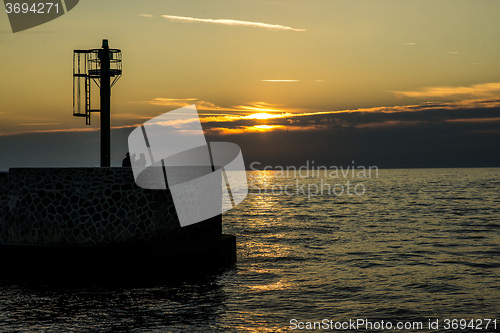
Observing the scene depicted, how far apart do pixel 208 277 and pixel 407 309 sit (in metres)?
5.70

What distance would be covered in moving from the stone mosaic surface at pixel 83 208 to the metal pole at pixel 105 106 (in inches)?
293

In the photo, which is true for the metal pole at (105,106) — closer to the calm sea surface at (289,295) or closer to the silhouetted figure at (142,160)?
the silhouetted figure at (142,160)

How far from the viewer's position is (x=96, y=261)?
1483cm

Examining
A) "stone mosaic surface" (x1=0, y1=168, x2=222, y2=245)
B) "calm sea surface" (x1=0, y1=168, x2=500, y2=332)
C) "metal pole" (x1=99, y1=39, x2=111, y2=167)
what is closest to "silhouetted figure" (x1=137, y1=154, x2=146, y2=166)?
"stone mosaic surface" (x1=0, y1=168, x2=222, y2=245)

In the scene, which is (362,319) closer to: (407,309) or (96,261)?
(407,309)

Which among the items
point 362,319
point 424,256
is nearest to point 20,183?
point 362,319

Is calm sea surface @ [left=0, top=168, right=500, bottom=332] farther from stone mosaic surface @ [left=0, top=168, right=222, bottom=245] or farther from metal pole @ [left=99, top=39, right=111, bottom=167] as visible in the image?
metal pole @ [left=99, top=39, right=111, bottom=167]

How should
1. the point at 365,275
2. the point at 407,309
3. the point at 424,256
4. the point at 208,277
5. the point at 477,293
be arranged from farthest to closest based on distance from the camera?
the point at 424,256 → the point at 365,275 → the point at 208,277 → the point at 477,293 → the point at 407,309

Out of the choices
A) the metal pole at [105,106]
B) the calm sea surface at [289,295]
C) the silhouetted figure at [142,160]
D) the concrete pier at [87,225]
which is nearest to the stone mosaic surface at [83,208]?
the concrete pier at [87,225]

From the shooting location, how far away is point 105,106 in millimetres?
23297

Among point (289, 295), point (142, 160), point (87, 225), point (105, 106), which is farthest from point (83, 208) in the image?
point (105, 106)

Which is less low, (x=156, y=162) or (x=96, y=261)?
(x=156, y=162)

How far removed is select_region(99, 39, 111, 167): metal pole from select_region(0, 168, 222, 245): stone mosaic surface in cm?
743

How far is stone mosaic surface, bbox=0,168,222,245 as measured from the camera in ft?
49.6
